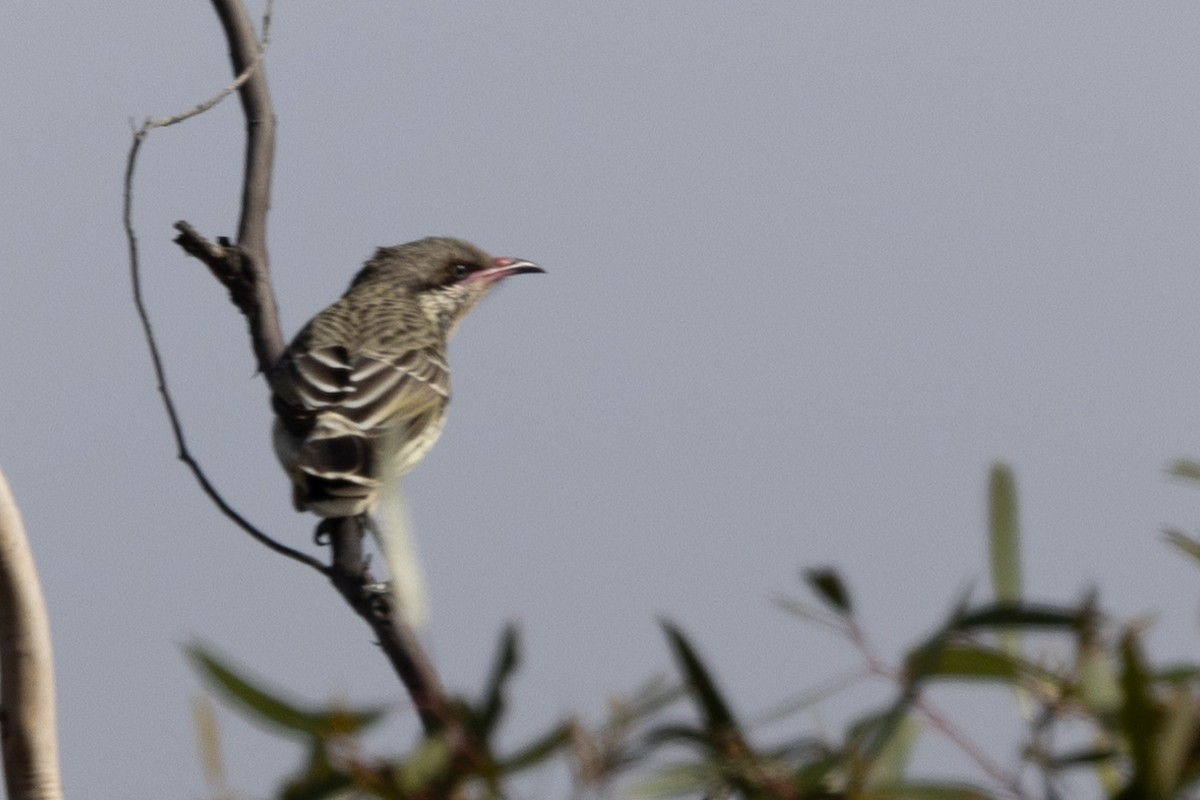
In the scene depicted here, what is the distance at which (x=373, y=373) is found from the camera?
23.5 feet

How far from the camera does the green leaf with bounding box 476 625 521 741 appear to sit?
1.53m

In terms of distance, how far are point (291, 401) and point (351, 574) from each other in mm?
1304

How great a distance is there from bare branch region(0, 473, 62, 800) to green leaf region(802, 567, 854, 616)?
2.41 m

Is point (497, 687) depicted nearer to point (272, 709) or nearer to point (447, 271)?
point (272, 709)

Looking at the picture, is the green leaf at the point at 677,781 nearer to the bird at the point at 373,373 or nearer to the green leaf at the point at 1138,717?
the green leaf at the point at 1138,717

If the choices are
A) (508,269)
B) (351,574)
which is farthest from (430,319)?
(351,574)

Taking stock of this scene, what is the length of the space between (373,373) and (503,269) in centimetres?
186

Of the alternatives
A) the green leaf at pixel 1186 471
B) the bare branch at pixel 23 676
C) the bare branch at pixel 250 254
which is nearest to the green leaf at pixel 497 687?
the green leaf at pixel 1186 471

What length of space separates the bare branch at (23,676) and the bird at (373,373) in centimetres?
Answer: 86

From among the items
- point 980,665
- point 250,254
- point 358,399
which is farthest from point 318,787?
point 358,399

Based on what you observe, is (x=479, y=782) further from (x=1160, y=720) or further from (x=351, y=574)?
(x=351, y=574)

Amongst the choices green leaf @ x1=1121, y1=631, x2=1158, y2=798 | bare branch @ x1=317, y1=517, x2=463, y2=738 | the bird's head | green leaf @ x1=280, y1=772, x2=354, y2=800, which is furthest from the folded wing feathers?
green leaf @ x1=1121, y1=631, x2=1158, y2=798

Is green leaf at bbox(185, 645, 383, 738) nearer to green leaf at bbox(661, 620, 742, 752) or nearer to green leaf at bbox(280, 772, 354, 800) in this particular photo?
green leaf at bbox(280, 772, 354, 800)

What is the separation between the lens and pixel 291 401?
607 cm
